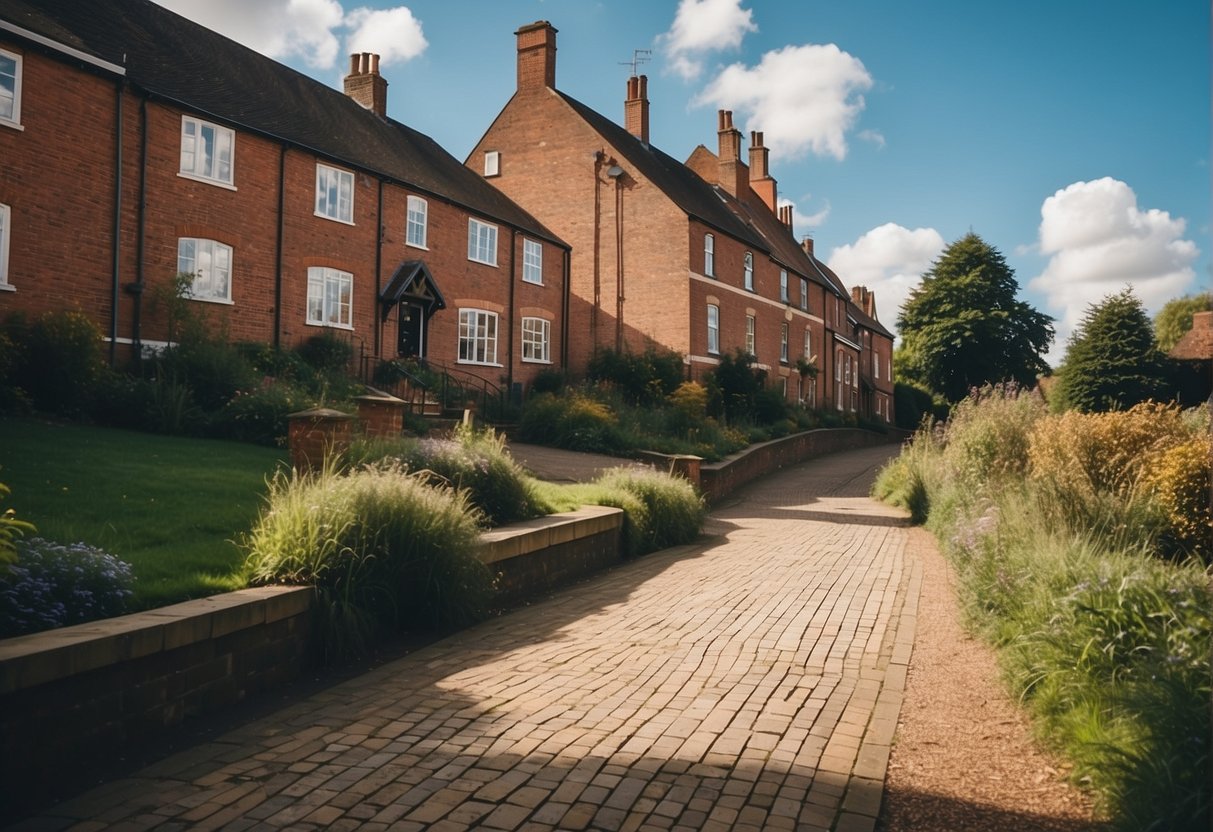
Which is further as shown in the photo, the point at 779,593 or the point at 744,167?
the point at 744,167

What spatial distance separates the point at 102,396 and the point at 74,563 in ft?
33.5

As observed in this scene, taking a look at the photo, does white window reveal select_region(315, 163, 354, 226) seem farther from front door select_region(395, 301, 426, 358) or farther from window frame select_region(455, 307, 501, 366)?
window frame select_region(455, 307, 501, 366)

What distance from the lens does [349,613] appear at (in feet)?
20.0

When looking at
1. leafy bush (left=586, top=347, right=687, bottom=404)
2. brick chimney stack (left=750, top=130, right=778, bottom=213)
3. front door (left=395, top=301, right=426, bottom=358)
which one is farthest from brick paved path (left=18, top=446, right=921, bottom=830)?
brick chimney stack (left=750, top=130, right=778, bottom=213)

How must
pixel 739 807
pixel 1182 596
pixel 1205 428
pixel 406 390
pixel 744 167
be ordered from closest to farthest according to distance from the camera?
1. pixel 739 807
2. pixel 1182 596
3. pixel 1205 428
4. pixel 406 390
5. pixel 744 167

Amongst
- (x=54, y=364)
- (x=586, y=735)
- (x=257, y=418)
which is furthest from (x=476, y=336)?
(x=586, y=735)

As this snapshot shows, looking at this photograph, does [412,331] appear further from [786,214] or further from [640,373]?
[786,214]

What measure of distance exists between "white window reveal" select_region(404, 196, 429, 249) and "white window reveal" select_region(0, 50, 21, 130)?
982 cm

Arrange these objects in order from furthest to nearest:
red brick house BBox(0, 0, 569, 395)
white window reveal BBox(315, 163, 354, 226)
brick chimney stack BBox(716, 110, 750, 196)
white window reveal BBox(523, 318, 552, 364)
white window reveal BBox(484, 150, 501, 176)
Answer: brick chimney stack BBox(716, 110, 750, 196), white window reveal BBox(484, 150, 501, 176), white window reveal BBox(523, 318, 552, 364), white window reveal BBox(315, 163, 354, 226), red brick house BBox(0, 0, 569, 395)

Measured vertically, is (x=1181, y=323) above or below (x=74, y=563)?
above

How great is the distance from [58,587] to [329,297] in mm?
16954

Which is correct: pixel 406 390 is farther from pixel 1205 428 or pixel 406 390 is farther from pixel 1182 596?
pixel 1182 596

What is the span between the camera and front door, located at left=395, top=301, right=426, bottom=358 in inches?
916

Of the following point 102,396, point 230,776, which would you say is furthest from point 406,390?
point 230,776
